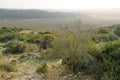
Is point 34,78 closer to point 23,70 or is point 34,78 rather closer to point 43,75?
point 43,75

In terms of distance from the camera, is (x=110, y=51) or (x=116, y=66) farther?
(x=110, y=51)

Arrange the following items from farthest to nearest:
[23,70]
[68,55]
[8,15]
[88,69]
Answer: [8,15] < [23,70] < [68,55] < [88,69]

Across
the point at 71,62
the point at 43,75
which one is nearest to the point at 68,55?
the point at 71,62

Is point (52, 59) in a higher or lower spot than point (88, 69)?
lower

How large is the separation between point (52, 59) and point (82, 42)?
181 inches

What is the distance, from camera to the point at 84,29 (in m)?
13.1

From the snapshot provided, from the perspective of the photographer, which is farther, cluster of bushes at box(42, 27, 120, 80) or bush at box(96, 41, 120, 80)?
cluster of bushes at box(42, 27, 120, 80)

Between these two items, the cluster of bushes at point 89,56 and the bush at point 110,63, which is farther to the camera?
the cluster of bushes at point 89,56

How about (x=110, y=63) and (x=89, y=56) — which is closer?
(x=110, y=63)

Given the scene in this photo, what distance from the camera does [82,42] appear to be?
1250cm

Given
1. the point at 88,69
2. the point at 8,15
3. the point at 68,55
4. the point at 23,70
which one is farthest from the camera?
the point at 8,15

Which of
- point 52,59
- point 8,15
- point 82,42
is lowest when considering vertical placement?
point 8,15

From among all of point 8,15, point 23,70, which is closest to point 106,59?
point 23,70

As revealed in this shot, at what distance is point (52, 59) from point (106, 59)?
6.29m
